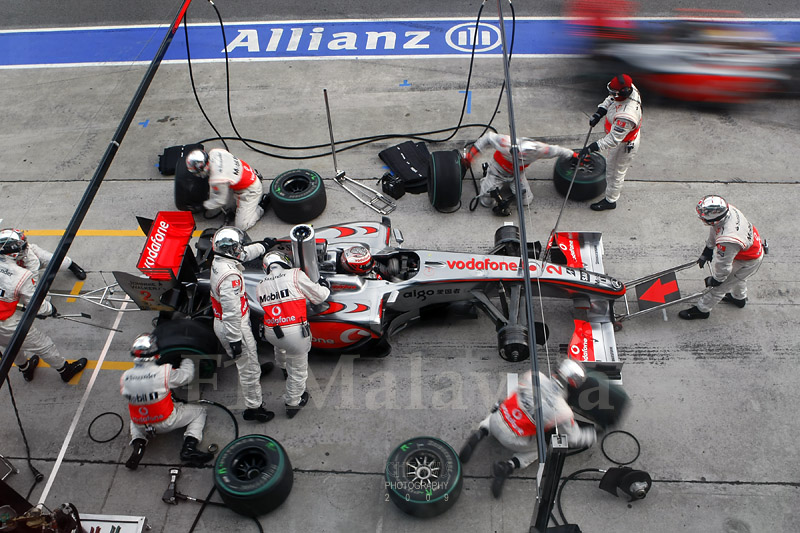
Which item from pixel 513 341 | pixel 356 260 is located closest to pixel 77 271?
pixel 356 260

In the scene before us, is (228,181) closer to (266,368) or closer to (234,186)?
(234,186)

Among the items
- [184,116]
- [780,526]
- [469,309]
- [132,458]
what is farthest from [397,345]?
[184,116]

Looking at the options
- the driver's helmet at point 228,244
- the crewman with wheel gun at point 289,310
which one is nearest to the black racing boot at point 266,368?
the crewman with wheel gun at point 289,310

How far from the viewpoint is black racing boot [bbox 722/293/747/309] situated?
779 cm

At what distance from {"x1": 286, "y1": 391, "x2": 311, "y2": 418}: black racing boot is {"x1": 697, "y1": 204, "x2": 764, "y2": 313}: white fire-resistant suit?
476 cm

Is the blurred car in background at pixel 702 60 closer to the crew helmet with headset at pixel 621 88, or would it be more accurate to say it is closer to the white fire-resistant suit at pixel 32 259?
the crew helmet with headset at pixel 621 88

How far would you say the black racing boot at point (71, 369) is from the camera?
7516 millimetres

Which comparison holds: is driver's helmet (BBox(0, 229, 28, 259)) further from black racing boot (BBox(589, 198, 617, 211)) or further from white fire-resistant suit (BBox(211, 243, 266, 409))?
black racing boot (BBox(589, 198, 617, 211))

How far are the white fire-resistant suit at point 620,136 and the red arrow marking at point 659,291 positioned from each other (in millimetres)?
1850

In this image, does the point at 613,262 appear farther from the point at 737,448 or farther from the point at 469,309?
the point at 737,448

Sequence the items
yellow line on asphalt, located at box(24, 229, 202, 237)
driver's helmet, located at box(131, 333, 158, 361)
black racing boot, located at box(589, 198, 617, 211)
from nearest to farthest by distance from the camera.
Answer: driver's helmet, located at box(131, 333, 158, 361) → black racing boot, located at box(589, 198, 617, 211) → yellow line on asphalt, located at box(24, 229, 202, 237)

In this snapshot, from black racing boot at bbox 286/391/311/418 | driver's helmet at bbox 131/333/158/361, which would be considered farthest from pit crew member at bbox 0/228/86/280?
black racing boot at bbox 286/391/311/418

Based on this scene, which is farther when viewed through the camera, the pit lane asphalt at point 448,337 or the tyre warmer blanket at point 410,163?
the tyre warmer blanket at point 410,163

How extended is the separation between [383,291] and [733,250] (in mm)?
3856
